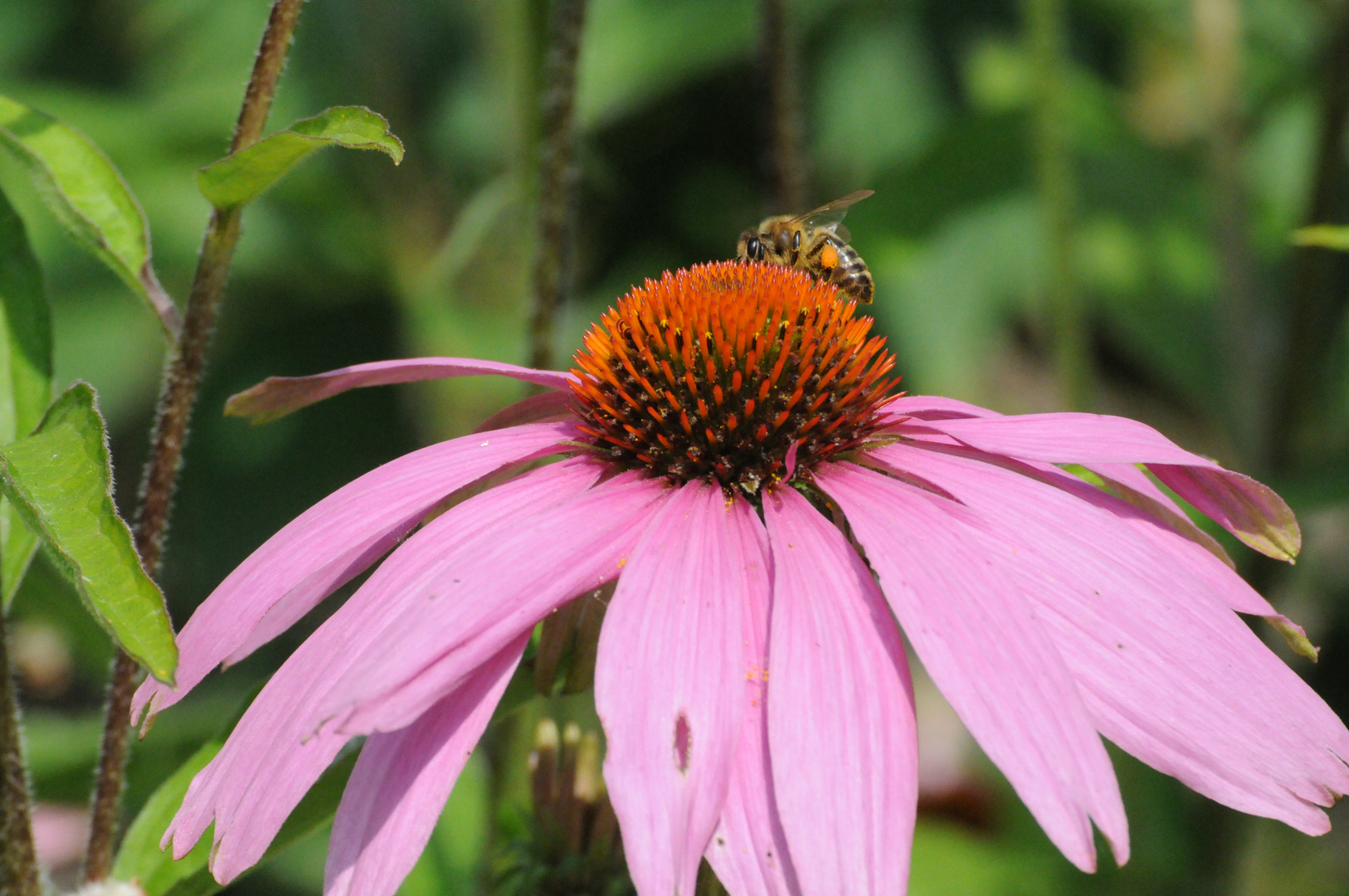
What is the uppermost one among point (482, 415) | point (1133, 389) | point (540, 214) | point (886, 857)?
point (540, 214)

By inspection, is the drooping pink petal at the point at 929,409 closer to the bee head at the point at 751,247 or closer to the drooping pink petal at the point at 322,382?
the drooping pink petal at the point at 322,382

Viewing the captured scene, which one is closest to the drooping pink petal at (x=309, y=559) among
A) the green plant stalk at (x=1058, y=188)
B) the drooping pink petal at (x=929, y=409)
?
the drooping pink petal at (x=929, y=409)

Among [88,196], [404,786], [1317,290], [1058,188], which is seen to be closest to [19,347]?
[88,196]

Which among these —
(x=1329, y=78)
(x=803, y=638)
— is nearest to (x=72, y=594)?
(x=803, y=638)

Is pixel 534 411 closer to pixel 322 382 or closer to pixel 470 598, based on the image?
pixel 322 382

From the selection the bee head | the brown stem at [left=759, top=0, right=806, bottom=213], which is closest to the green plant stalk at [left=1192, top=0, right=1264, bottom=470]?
the brown stem at [left=759, top=0, right=806, bottom=213]

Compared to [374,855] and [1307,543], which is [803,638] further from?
[1307,543]
